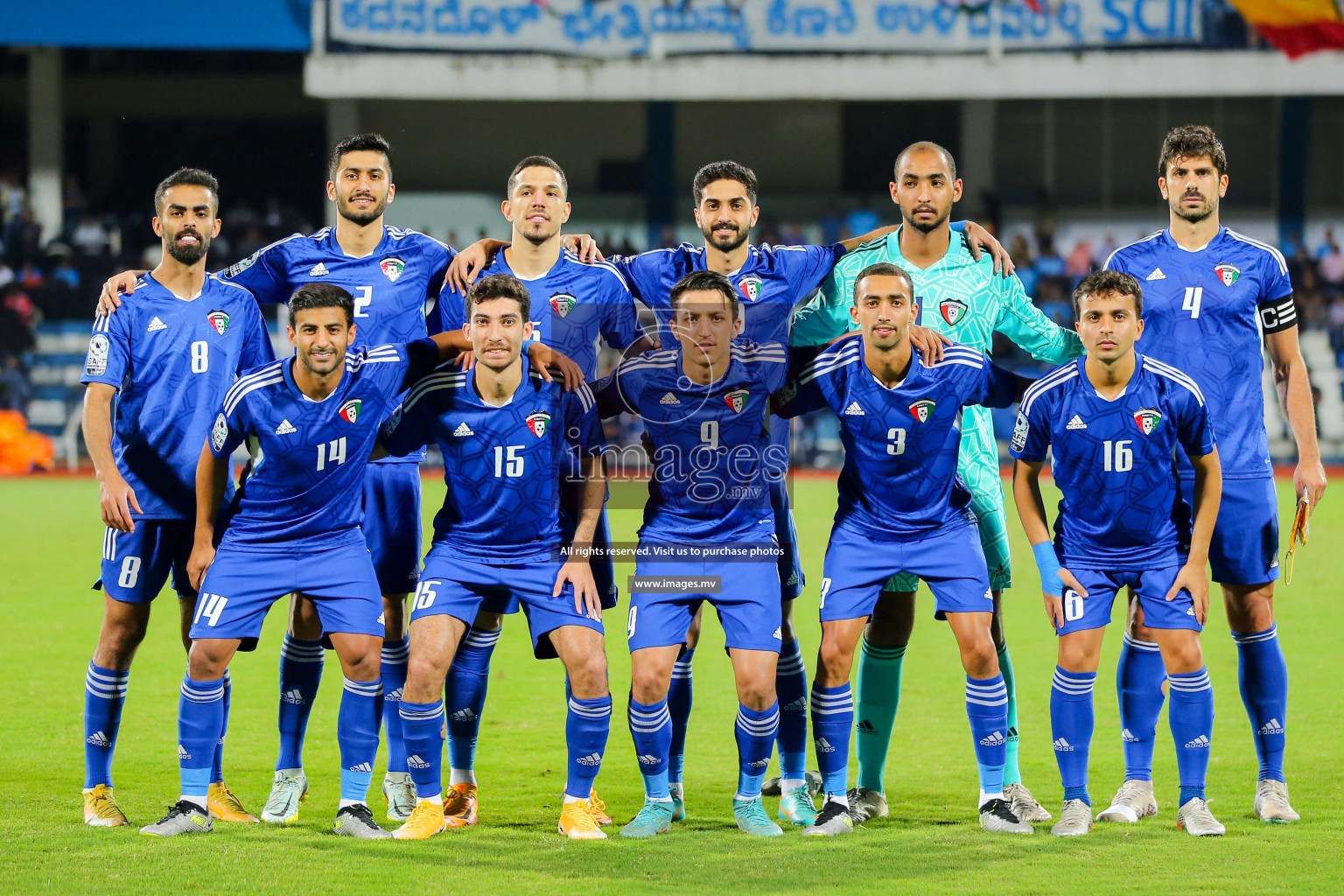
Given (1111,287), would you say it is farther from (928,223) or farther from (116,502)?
(116,502)

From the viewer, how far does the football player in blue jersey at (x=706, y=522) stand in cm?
520

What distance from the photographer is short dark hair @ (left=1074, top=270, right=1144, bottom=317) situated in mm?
5270

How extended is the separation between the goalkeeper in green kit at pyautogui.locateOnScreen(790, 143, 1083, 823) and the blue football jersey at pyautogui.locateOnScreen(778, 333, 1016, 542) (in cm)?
26

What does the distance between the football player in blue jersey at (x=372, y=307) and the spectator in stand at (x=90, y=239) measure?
783 inches

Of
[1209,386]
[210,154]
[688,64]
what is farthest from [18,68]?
[1209,386]

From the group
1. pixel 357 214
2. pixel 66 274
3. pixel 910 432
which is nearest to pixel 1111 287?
pixel 910 432

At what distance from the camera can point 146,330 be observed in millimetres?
5566

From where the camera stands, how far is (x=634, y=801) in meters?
5.79

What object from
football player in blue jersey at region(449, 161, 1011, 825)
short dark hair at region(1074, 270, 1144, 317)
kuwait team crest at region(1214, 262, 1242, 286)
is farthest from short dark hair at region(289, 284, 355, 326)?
kuwait team crest at region(1214, 262, 1242, 286)

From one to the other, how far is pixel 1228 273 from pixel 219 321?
3.80 m

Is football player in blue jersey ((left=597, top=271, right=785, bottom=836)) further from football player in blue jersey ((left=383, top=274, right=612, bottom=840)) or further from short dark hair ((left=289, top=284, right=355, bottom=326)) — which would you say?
short dark hair ((left=289, top=284, right=355, bottom=326))

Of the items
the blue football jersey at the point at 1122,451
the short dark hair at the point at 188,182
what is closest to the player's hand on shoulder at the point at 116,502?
the short dark hair at the point at 188,182

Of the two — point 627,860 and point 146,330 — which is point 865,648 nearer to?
point 627,860

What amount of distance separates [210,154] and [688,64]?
888 cm
